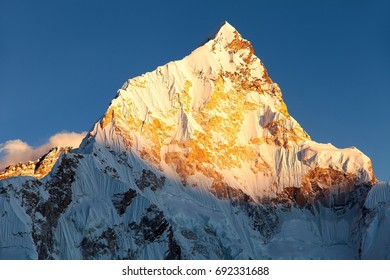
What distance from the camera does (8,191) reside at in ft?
635

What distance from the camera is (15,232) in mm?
186000
